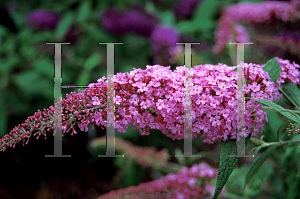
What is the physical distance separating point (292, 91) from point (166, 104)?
48 centimetres

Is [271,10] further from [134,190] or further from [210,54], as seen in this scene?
[134,190]

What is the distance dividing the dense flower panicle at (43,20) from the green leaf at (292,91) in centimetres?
200

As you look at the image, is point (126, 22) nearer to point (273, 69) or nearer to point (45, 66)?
point (45, 66)

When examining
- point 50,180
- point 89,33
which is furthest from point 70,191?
point 89,33

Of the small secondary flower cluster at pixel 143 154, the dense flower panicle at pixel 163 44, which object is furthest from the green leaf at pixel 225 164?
the dense flower panicle at pixel 163 44

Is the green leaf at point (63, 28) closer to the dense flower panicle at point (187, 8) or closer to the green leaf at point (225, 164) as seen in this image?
the dense flower panicle at point (187, 8)

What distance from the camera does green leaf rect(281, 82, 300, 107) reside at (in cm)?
89

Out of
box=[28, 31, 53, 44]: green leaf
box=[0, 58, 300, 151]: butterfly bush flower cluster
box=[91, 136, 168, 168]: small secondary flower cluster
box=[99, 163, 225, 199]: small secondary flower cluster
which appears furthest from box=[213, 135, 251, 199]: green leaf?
box=[28, 31, 53, 44]: green leaf

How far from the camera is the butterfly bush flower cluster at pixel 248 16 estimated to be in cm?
184

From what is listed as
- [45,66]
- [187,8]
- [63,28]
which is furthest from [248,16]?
[45,66]

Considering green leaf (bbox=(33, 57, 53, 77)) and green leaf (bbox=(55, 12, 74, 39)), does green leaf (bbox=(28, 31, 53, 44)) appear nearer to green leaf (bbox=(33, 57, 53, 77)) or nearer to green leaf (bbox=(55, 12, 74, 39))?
green leaf (bbox=(55, 12, 74, 39))

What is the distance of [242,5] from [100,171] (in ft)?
6.29

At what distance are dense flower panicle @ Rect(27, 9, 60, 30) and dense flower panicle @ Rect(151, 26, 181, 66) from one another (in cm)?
94

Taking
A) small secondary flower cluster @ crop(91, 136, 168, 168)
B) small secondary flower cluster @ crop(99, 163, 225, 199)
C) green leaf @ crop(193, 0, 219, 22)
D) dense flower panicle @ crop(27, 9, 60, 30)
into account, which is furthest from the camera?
green leaf @ crop(193, 0, 219, 22)
